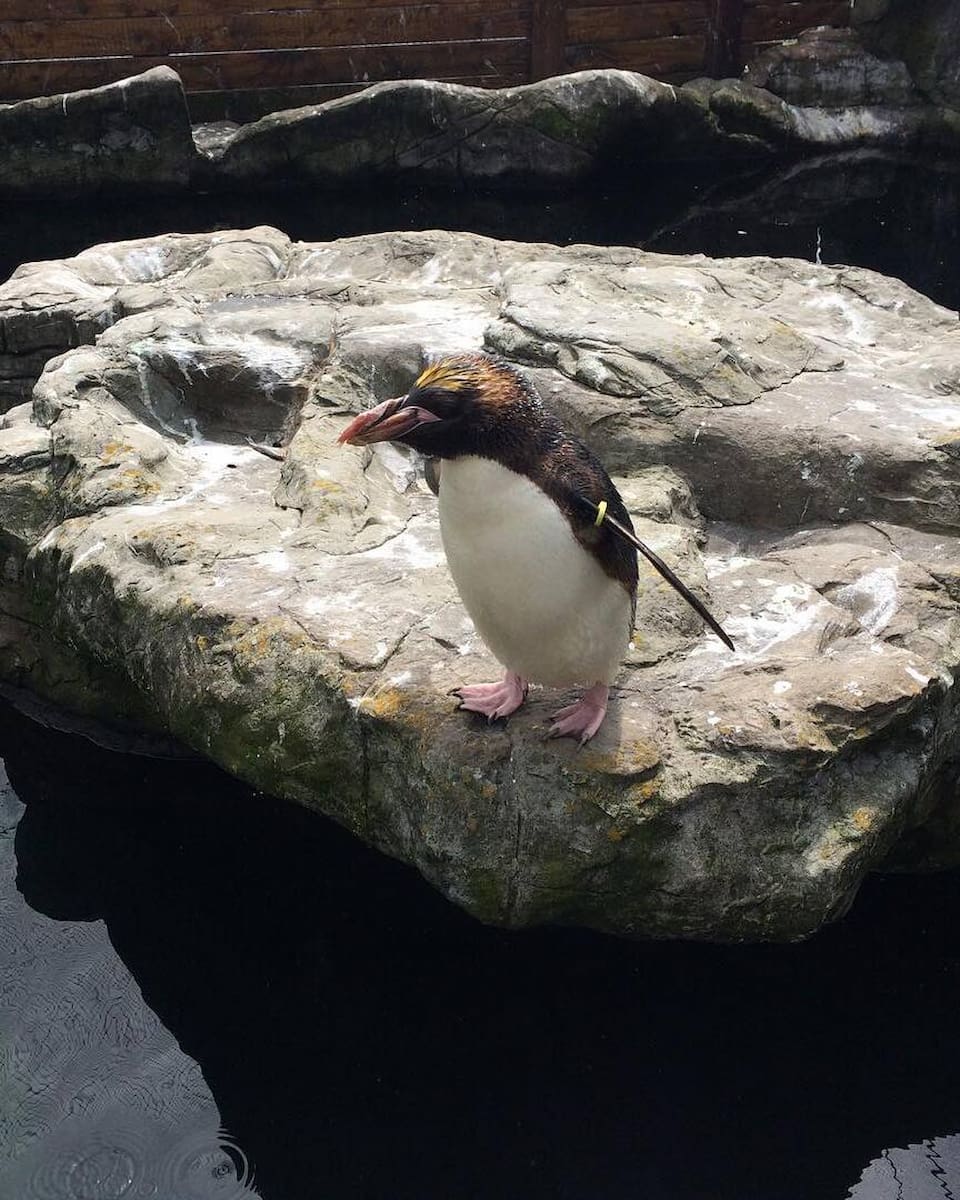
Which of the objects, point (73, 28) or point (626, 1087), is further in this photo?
point (73, 28)

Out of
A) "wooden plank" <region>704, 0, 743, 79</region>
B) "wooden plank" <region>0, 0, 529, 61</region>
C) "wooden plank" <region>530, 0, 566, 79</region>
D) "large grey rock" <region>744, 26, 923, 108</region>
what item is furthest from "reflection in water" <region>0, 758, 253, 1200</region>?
"wooden plank" <region>704, 0, 743, 79</region>

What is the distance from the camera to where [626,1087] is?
3.07 m

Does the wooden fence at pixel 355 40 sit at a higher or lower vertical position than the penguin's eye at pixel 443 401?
lower

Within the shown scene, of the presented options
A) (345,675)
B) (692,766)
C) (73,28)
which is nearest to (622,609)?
(692,766)

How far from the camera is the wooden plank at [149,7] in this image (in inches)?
412

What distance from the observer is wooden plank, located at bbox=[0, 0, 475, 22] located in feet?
34.3

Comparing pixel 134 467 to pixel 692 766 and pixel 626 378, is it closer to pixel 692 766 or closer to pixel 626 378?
pixel 626 378

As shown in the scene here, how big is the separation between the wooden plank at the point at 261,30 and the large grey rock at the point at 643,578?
20.2 feet

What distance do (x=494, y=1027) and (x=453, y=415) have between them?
162cm

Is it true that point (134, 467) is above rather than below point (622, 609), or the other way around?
below

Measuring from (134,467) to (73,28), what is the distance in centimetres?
823

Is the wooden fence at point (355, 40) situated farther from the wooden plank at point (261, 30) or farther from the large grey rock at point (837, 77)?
the large grey rock at point (837, 77)

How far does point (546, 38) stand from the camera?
11203 mm

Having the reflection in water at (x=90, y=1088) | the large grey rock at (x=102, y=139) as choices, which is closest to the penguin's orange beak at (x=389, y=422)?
the reflection in water at (x=90, y=1088)
